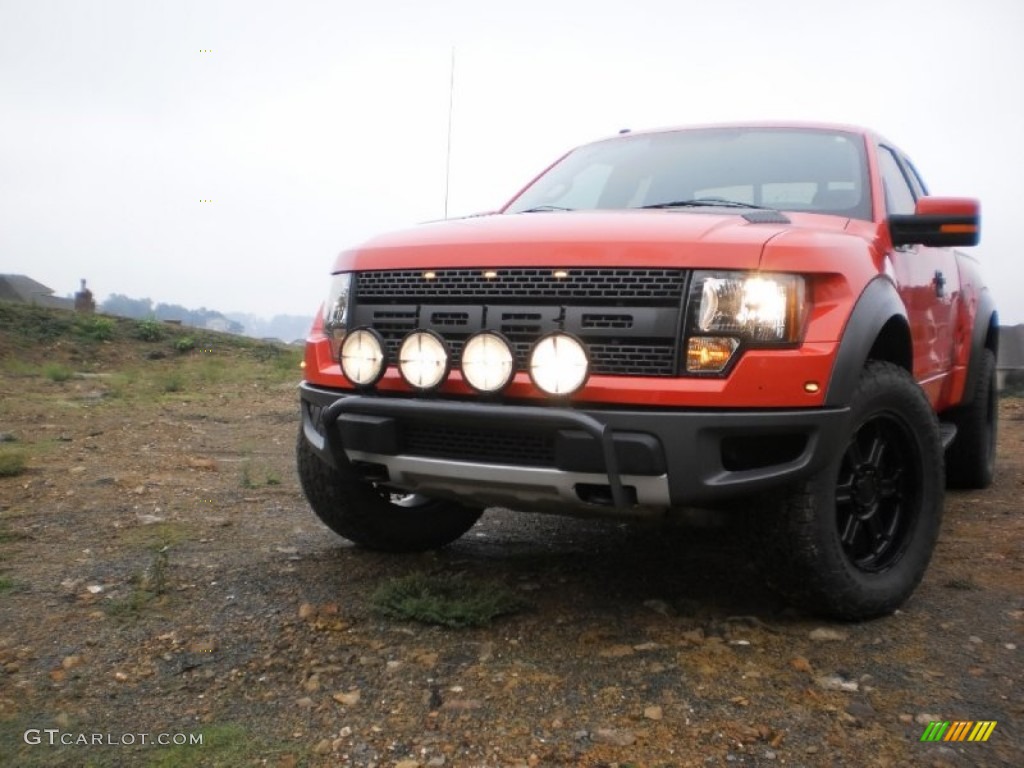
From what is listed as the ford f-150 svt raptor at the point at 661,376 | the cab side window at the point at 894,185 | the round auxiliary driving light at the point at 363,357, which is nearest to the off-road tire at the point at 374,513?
the ford f-150 svt raptor at the point at 661,376

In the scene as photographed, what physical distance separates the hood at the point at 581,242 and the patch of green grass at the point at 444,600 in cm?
106

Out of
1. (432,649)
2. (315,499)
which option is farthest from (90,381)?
(432,649)

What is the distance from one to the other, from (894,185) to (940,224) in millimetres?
902

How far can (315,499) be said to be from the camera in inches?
140

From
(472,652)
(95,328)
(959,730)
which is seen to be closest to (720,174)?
(472,652)

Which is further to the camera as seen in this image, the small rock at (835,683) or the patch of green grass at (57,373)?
the patch of green grass at (57,373)

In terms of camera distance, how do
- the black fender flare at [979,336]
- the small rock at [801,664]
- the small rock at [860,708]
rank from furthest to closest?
the black fender flare at [979,336]
the small rock at [801,664]
the small rock at [860,708]

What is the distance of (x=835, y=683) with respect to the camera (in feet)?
8.11

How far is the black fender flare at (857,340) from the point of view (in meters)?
2.64

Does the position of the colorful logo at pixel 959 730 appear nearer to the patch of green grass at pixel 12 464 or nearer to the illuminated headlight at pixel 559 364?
the illuminated headlight at pixel 559 364

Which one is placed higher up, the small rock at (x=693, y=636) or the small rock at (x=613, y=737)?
the small rock at (x=693, y=636)

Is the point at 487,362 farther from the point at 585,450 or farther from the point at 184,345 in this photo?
the point at 184,345

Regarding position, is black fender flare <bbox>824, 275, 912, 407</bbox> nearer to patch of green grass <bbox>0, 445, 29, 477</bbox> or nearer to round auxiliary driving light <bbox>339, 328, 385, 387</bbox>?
round auxiliary driving light <bbox>339, 328, 385, 387</bbox>

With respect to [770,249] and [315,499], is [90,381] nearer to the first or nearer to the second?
[315,499]
